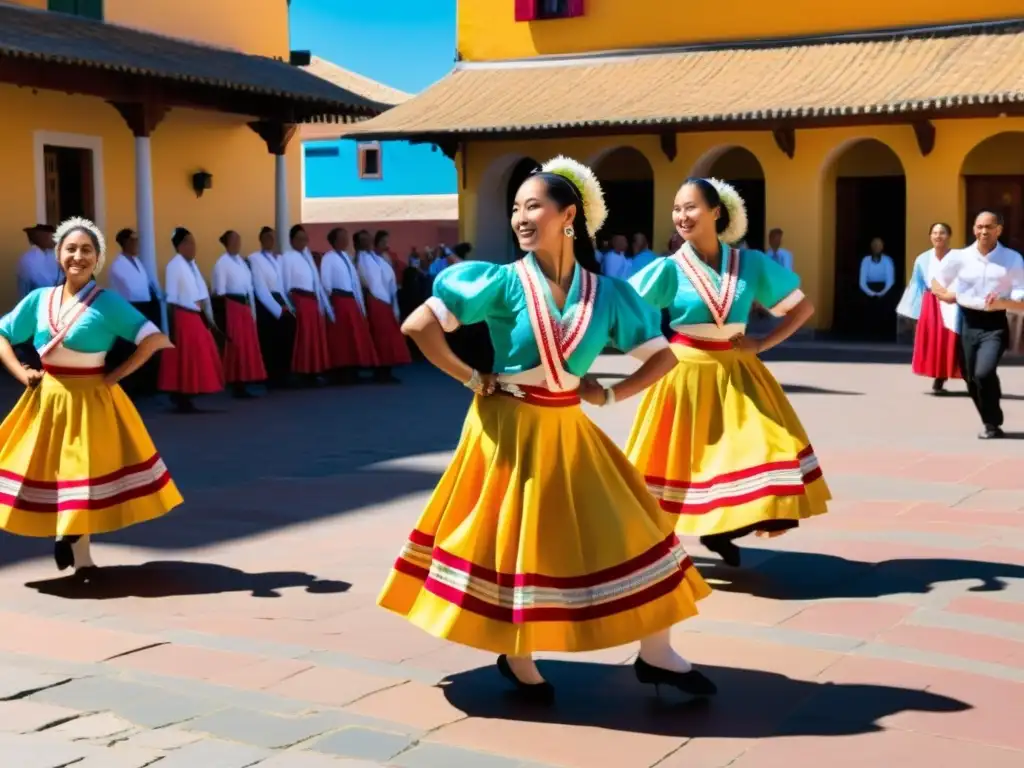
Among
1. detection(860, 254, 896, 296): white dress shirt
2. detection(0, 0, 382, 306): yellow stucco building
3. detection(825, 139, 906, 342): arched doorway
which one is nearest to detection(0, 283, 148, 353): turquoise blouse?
detection(0, 0, 382, 306): yellow stucco building

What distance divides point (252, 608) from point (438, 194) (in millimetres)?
36516

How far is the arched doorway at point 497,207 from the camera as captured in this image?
2459cm

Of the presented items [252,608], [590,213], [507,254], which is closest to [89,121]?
[507,254]

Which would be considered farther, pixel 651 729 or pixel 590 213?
pixel 590 213

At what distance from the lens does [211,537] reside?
24.5ft

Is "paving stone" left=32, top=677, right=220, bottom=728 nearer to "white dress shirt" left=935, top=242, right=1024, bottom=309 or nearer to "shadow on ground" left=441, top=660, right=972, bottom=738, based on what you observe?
"shadow on ground" left=441, top=660, right=972, bottom=738

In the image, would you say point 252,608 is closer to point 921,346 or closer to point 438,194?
point 921,346

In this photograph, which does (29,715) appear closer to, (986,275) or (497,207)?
(986,275)

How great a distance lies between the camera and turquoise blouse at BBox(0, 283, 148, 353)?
21.1 feet

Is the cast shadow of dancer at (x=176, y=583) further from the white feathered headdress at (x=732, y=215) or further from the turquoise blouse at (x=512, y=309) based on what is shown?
the white feathered headdress at (x=732, y=215)

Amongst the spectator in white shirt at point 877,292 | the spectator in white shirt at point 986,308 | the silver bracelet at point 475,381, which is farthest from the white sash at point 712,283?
the spectator in white shirt at point 877,292

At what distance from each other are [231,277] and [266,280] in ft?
1.85

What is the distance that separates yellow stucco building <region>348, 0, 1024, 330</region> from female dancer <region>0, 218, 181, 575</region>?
1408 cm

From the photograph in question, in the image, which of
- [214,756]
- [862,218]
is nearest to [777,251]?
[862,218]
